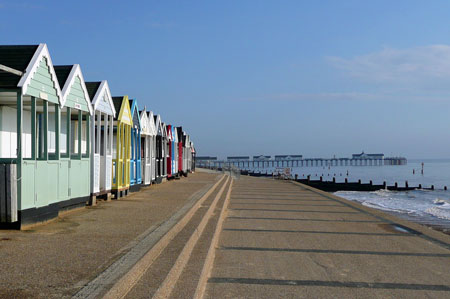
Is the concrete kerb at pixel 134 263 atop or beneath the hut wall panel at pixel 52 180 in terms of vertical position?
beneath

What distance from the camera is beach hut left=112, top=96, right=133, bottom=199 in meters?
15.2

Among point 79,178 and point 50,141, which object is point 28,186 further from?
point 50,141

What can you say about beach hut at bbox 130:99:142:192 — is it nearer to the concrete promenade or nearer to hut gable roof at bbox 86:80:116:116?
hut gable roof at bbox 86:80:116:116

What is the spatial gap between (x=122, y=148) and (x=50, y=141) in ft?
12.8

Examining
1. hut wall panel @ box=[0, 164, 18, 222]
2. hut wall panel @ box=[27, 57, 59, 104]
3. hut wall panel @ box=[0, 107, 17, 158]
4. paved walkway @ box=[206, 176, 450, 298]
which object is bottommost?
paved walkway @ box=[206, 176, 450, 298]

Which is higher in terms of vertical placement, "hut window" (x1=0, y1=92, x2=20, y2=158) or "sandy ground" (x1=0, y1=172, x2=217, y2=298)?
"hut window" (x1=0, y1=92, x2=20, y2=158)

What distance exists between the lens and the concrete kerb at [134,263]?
4699 millimetres

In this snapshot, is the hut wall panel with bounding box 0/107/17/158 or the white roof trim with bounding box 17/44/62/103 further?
the hut wall panel with bounding box 0/107/17/158

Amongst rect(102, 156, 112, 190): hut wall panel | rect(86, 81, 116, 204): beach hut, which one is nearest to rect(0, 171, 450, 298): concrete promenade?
rect(86, 81, 116, 204): beach hut

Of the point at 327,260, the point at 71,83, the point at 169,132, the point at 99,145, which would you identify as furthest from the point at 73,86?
the point at 169,132

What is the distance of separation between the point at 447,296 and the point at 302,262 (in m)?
2.20

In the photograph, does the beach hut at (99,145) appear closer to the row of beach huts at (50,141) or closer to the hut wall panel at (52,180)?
the row of beach huts at (50,141)

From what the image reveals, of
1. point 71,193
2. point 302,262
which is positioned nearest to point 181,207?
point 71,193

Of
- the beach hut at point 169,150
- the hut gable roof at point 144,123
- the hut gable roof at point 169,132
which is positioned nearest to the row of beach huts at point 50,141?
the hut gable roof at point 144,123
